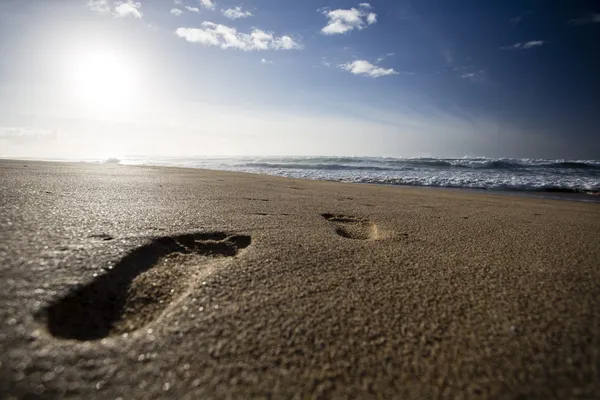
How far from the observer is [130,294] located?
82 centimetres

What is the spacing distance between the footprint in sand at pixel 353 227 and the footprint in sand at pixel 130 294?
2.35 ft

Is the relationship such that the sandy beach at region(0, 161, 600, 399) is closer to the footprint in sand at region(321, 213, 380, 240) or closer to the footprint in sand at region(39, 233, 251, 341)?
the footprint in sand at region(39, 233, 251, 341)

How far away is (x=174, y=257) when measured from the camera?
3.59ft

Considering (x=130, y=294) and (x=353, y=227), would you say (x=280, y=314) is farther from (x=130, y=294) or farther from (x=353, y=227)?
(x=353, y=227)

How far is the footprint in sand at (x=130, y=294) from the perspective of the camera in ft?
2.28

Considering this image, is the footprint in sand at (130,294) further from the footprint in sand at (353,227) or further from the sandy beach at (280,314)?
the footprint in sand at (353,227)

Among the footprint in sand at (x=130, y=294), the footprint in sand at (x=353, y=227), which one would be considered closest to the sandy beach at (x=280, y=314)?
the footprint in sand at (x=130, y=294)

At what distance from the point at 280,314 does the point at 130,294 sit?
0.42m

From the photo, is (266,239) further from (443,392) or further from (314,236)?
(443,392)

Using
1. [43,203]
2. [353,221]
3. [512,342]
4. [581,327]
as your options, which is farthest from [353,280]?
[43,203]

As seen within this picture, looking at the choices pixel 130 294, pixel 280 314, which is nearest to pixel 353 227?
pixel 280 314

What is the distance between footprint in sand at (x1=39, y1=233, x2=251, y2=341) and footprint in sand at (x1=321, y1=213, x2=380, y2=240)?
2.35 ft

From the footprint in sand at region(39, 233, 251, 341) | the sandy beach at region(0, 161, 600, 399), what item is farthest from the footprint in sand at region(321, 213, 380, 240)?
the footprint in sand at region(39, 233, 251, 341)

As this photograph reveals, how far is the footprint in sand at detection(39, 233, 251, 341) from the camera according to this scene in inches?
27.3
